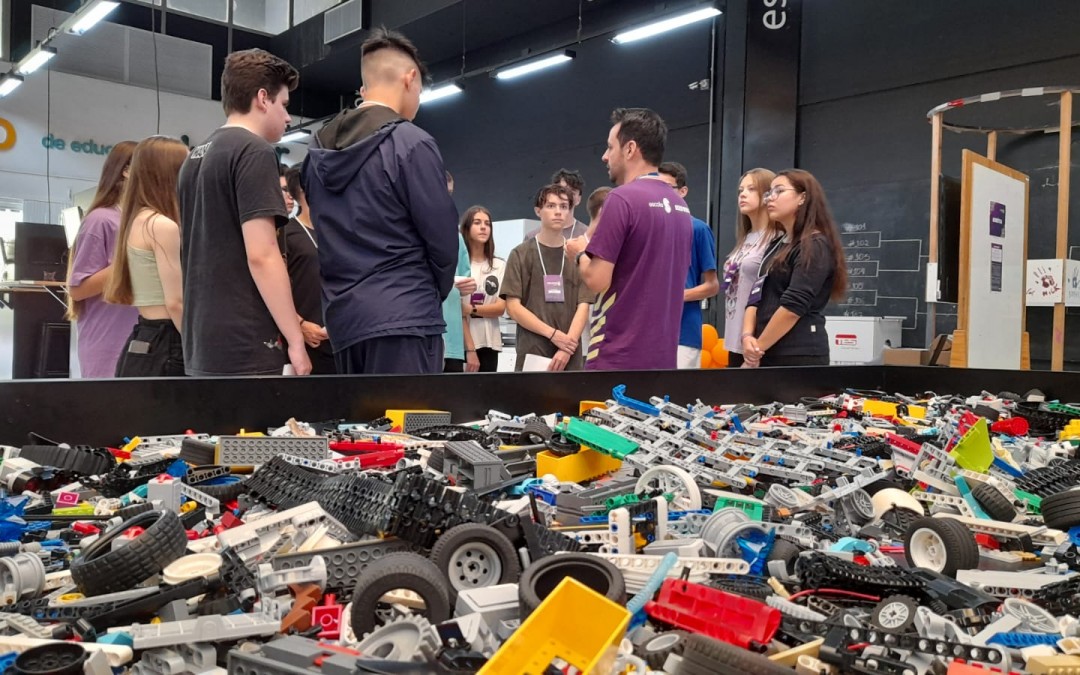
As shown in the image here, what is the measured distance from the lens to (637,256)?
8.71ft

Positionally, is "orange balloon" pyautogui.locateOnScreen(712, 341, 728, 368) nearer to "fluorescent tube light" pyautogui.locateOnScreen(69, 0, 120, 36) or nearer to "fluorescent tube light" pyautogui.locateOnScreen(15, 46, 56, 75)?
"fluorescent tube light" pyautogui.locateOnScreen(69, 0, 120, 36)

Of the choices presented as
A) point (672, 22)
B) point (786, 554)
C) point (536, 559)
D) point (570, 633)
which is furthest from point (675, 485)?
point (672, 22)

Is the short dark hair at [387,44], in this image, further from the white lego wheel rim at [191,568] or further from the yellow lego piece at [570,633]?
the yellow lego piece at [570,633]

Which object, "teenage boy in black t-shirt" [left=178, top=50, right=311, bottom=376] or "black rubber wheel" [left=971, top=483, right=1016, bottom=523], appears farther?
"teenage boy in black t-shirt" [left=178, top=50, right=311, bottom=376]

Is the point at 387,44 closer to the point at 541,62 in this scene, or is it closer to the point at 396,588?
→ the point at 396,588

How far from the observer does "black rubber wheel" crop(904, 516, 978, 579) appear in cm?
107

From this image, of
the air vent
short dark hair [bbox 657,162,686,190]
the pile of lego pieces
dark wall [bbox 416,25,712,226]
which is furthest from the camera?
the air vent

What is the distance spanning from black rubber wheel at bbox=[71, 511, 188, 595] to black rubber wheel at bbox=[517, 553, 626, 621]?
43 centimetres

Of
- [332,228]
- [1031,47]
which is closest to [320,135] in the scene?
[332,228]

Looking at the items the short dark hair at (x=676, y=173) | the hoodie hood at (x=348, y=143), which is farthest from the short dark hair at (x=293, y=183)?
the short dark hair at (x=676, y=173)

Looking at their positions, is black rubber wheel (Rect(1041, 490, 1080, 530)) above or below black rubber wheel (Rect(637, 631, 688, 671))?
above

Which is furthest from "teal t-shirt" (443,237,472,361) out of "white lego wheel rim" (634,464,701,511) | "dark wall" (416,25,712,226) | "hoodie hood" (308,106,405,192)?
"dark wall" (416,25,712,226)

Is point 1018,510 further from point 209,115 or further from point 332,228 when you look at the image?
point 209,115

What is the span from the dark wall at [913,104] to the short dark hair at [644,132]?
4701 mm
